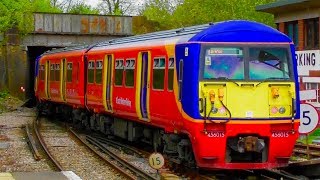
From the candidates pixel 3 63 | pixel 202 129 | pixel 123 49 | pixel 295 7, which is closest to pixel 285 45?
pixel 202 129

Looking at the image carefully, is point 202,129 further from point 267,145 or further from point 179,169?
point 179,169

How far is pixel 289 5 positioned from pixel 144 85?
468 inches

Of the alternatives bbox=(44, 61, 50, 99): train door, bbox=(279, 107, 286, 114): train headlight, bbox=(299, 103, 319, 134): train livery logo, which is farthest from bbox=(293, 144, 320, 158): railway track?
bbox=(44, 61, 50, 99): train door

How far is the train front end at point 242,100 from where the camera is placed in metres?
11.9

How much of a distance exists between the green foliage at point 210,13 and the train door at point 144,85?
24.8 metres

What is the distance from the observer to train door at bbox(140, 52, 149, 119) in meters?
15.1

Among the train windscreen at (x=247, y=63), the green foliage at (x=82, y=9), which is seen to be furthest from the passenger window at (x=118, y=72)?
the green foliage at (x=82, y=9)

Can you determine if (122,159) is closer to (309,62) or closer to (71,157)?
(71,157)

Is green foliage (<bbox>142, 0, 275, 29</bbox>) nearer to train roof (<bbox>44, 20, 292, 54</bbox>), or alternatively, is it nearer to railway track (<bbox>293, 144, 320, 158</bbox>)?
railway track (<bbox>293, 144, 320, 158</bbox>)

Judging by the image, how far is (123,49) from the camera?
56.3 ft

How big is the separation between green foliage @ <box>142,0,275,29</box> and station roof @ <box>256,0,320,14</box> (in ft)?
38.9

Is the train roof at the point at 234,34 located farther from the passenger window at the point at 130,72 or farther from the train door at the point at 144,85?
the passenger window at the point at 130,72

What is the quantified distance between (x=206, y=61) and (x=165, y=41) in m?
1.94

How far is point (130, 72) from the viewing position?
16.5 m
